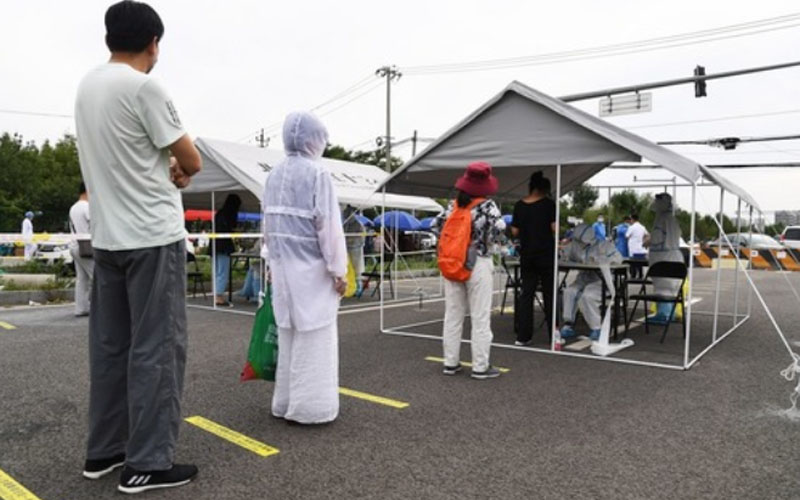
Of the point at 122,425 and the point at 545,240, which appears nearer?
the point at 122,425

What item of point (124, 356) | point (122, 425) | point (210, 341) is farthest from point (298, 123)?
point (210, 341)

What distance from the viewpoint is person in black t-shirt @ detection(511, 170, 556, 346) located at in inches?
274

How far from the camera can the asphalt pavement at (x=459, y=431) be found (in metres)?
3.22

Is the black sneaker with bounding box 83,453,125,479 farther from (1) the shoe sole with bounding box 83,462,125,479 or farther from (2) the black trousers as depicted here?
(2) the black trousers

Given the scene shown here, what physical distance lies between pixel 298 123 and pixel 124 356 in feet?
6.04

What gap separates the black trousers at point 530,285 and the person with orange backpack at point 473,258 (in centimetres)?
150

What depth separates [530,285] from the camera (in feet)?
23.0

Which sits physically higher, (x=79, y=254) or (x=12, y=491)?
(x=79, y=254)

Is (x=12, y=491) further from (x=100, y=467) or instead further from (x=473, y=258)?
(x=473, y=258)

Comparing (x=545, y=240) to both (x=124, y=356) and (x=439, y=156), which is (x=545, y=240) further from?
(x=124, y=356)

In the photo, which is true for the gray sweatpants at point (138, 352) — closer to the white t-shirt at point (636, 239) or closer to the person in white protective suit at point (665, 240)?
the person in white protective suit at point (665, 240)

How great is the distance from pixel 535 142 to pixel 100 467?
5106 mm

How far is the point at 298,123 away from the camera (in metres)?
4.14

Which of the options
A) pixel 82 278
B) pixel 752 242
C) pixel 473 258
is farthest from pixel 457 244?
pixel 752 242
